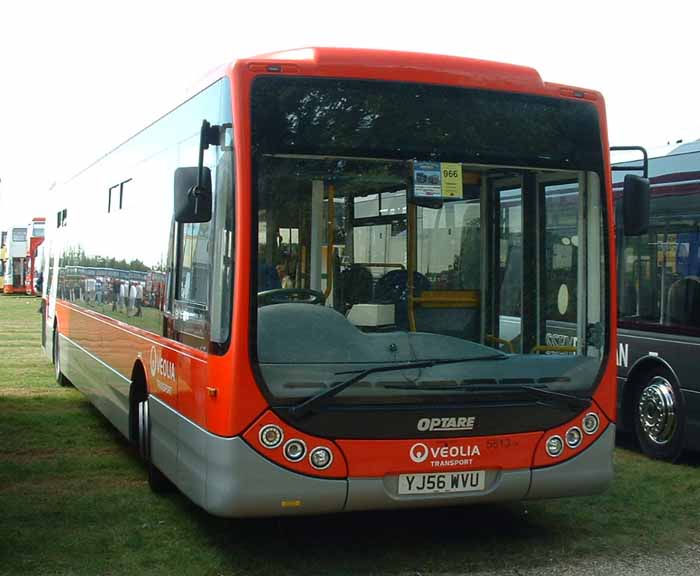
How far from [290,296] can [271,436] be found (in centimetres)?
81

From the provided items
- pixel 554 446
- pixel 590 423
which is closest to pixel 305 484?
pixel 554 446

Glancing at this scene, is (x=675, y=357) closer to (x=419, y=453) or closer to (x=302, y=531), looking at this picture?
(x=302, y=531)

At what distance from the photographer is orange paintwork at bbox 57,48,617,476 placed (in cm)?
631

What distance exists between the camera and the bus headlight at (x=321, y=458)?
6.36 m

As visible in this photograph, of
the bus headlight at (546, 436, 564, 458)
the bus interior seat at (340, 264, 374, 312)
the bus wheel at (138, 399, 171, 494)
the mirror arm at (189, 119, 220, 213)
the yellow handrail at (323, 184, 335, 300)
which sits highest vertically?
the mirror arm at (189, 119, 220, 213)

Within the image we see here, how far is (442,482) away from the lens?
21.9 feet

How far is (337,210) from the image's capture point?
6801 millimetres

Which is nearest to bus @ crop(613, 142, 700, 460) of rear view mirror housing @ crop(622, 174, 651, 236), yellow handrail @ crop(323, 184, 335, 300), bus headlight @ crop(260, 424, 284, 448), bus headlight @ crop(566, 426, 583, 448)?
rear view mirror housing @ crop(622, 174, 651, 236)

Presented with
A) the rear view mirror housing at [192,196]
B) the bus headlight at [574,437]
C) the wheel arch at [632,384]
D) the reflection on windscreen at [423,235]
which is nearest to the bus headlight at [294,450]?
the reflection on windscreen at [423,235]

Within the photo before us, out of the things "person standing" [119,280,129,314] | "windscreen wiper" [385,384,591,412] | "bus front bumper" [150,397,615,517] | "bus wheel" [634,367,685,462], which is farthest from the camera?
"bus wheel" [634,367,685,462]

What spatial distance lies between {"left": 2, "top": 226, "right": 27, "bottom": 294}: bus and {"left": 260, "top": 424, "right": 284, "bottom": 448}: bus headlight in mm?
54767

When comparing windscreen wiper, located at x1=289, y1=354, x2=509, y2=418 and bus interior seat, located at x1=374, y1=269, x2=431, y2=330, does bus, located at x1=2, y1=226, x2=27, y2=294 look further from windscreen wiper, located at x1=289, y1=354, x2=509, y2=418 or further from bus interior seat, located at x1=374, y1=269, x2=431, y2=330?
windscreen wiper, located at x1=289, y1=354, x2=509, y2=418

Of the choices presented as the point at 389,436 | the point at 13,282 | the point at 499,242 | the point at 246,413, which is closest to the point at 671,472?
the point at 499,242

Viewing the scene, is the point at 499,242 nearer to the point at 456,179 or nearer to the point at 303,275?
the point at 456,179
